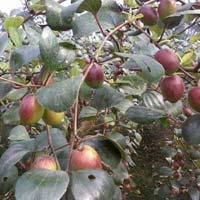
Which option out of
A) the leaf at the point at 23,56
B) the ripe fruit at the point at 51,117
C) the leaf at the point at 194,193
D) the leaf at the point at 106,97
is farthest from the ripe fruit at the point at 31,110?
the leaf at the point at 194,193

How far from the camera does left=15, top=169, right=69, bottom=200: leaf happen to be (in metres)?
0.47

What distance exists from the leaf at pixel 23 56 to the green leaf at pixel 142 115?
0.68ft

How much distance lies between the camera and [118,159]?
2.20ft

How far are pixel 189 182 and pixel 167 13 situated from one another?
1098 millimetres

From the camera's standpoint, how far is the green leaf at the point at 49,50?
0.59 m

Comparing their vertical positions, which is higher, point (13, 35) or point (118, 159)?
point (13, 35)

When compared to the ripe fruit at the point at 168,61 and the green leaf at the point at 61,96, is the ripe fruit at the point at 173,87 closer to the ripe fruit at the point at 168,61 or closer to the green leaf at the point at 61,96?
the ripe fruit at the point at 168,61

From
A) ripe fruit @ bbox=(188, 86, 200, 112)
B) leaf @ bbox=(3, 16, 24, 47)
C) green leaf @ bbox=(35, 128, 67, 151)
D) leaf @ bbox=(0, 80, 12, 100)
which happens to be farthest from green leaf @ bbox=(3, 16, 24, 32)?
ripe fruit @ bbox=(188, 86, 200, 112)

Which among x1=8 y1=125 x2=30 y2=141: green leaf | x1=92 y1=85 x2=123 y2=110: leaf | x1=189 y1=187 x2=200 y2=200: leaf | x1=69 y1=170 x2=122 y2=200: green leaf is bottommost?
x1=189 y1=187 x2=200 y2=200: leaf

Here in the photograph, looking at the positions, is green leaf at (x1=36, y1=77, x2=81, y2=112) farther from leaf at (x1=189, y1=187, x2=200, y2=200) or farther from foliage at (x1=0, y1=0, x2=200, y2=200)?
leaf at (x1=189, y1=187, x2=200, y2=200)

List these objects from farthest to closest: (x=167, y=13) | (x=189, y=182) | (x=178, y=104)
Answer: (x=189, y=182) → (x=178, y=104) → (x=167, y=13)

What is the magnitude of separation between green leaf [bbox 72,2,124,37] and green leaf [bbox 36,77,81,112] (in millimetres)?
204

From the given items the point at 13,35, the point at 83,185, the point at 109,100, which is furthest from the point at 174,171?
the point at 83,185

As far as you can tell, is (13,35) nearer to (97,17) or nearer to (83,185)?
(97,17)
